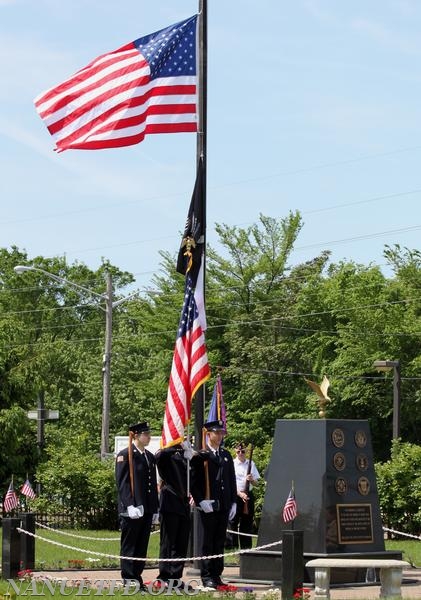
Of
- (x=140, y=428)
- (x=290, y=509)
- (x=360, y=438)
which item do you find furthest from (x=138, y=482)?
(x=360, y=438)

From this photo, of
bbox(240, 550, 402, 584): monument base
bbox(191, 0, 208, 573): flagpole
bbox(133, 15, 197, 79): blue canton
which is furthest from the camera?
bbox(133, 15, 197, 79): blue canton

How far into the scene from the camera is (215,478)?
1529 centimetres

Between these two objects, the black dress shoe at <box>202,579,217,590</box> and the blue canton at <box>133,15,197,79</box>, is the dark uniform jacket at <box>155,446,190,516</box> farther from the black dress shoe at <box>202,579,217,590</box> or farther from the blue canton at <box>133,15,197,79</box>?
the blue canton at <box>133,15,197,79</box>

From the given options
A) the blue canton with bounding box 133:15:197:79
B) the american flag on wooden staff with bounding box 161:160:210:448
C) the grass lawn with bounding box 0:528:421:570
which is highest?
the blue canton with bounding box 133:15:197:79

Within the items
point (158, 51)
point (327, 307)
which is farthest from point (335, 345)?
point (158, 51)

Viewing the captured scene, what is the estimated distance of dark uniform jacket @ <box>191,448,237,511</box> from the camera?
49.8ft

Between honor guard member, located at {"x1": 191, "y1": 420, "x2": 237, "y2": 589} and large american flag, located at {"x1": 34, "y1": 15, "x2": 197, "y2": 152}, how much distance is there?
12.8ft

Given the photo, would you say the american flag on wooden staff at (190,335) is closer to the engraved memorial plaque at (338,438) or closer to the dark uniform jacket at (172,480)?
the dark uniform jacket at (172,480)

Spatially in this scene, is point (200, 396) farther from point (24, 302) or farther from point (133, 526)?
point (24, 302)

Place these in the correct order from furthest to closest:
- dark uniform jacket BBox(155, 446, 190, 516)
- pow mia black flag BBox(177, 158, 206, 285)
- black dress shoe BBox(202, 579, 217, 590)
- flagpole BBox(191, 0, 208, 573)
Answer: pow mia black flag BBox(177, 158, 206, 285), flagpole BBox(191, 0, 208, 573), dark uniform jacket BBox(155, 446, 190, 516), black dress shoe BBox(202, 579, 217, 590)

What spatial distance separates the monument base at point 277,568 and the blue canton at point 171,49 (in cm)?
614

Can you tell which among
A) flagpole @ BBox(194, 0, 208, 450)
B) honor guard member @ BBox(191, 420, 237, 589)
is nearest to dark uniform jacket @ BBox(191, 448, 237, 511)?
honor guard member @ BBox(191, 420, 237, 589)

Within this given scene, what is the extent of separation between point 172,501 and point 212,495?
1.55ft

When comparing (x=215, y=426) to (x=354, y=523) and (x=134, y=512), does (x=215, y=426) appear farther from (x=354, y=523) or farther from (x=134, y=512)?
(x=354, y=523)
